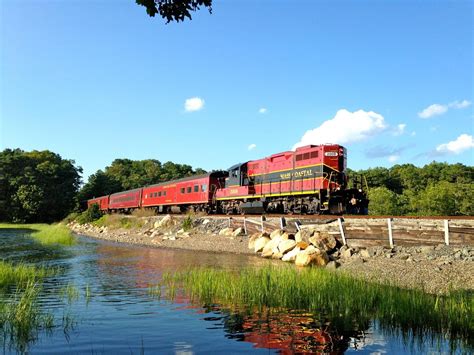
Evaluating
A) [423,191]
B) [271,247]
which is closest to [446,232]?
[271,247]

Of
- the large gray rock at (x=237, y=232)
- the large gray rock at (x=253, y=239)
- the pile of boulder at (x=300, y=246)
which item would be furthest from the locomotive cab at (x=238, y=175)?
the pile of boulder at (x=300, y=246)

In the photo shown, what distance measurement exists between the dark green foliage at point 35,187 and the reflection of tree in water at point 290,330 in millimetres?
71570

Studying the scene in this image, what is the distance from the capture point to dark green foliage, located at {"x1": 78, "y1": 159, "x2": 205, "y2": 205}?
88.3 metres

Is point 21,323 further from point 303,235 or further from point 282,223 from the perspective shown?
point 282,223

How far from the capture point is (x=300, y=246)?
1702 cm

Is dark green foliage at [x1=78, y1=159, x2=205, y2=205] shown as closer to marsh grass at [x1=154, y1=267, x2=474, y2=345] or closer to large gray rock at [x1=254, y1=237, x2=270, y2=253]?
large gray rock at [x1=254, y1=237, x2=270, y2=253]

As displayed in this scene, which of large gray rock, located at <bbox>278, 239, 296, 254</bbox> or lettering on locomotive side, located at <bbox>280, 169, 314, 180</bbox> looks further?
lettering on locomotive side, located at <bbox>280, 169, 314, 180</bbox>

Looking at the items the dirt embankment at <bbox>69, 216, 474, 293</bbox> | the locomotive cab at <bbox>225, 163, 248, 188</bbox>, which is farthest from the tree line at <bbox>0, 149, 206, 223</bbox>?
the locomotive cab at <bbox>225, 163, 248, 188</bbox>

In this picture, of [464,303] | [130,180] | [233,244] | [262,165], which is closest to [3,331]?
[464,303]

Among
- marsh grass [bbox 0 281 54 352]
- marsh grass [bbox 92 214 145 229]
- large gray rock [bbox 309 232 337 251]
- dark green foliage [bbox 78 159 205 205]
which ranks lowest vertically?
marsh grass [bbox 0 281 54 352]

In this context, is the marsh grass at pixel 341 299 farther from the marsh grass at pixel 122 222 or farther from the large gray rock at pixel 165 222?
the marsh grass at pixel 122 222

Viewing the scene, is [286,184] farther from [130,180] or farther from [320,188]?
[130,180]

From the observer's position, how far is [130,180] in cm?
10050

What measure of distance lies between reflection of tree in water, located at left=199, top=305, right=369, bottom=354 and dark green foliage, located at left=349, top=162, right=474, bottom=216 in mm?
29355
